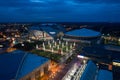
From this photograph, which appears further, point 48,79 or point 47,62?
point 47,62

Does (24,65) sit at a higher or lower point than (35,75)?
higher

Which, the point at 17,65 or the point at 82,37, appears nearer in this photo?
the point at 17,65

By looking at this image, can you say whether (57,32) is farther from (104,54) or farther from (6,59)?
(6,59)

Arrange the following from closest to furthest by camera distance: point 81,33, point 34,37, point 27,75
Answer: point 27,75 → point 81,33 → point 34,37

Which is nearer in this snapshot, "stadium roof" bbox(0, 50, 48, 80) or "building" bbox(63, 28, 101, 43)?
"stadium roof" bbox(0, 50, 48, 80)

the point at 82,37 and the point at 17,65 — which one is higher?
the point at 82,37

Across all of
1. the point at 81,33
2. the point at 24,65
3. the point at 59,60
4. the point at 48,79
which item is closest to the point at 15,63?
the point at 24,65


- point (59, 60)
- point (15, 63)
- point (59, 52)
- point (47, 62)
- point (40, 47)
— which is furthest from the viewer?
point (40, 47)

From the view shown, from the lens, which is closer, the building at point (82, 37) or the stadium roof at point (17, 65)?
the stadium roof at point (17, 65)
